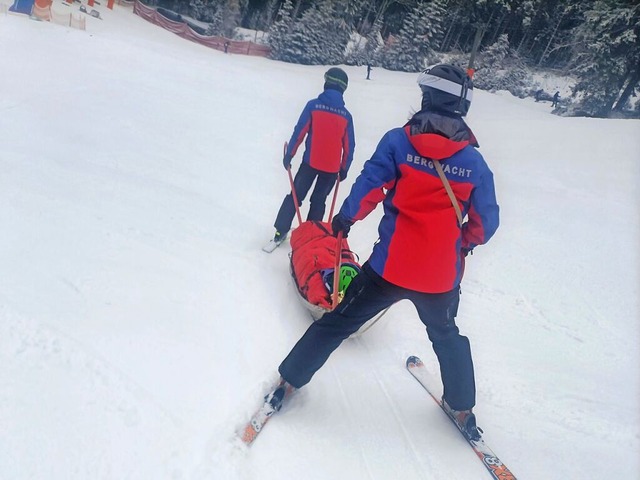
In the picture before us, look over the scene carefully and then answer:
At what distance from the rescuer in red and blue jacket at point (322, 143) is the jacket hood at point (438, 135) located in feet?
7.67

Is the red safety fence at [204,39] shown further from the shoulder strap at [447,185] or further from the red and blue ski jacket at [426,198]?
the shoulder strap at [447,185]

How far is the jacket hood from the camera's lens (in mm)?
2141

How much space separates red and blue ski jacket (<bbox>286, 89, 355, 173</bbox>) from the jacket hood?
2.33m

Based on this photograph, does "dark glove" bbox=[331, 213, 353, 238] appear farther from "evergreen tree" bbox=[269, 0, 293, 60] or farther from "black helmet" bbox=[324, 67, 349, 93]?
"evergreen tree" bbox=[269, 0, 293, 60]

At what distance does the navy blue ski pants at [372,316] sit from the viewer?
7.85ft

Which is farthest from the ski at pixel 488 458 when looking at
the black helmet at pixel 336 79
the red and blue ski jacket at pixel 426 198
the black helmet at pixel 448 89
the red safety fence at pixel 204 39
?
the red safety fence at pixel 204 39

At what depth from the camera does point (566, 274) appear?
198 inches

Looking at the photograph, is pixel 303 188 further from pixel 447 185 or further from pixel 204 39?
pixel 204 39

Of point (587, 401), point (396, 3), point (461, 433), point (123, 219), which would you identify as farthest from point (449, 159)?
point (396, 3)

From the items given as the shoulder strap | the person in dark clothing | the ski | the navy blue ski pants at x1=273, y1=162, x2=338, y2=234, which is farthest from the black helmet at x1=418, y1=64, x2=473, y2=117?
the navy blue ski pants at x1=273, y1=162, x2=338, y2=234

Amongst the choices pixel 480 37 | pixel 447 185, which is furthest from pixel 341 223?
pixel 480 37

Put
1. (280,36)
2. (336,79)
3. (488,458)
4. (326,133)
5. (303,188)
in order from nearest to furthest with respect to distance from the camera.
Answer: (488,458) → (336,79) → (326,133) → (303,188) → (280,36)

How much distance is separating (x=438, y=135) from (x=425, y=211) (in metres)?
0.34

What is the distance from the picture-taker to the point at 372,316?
2533 mm
